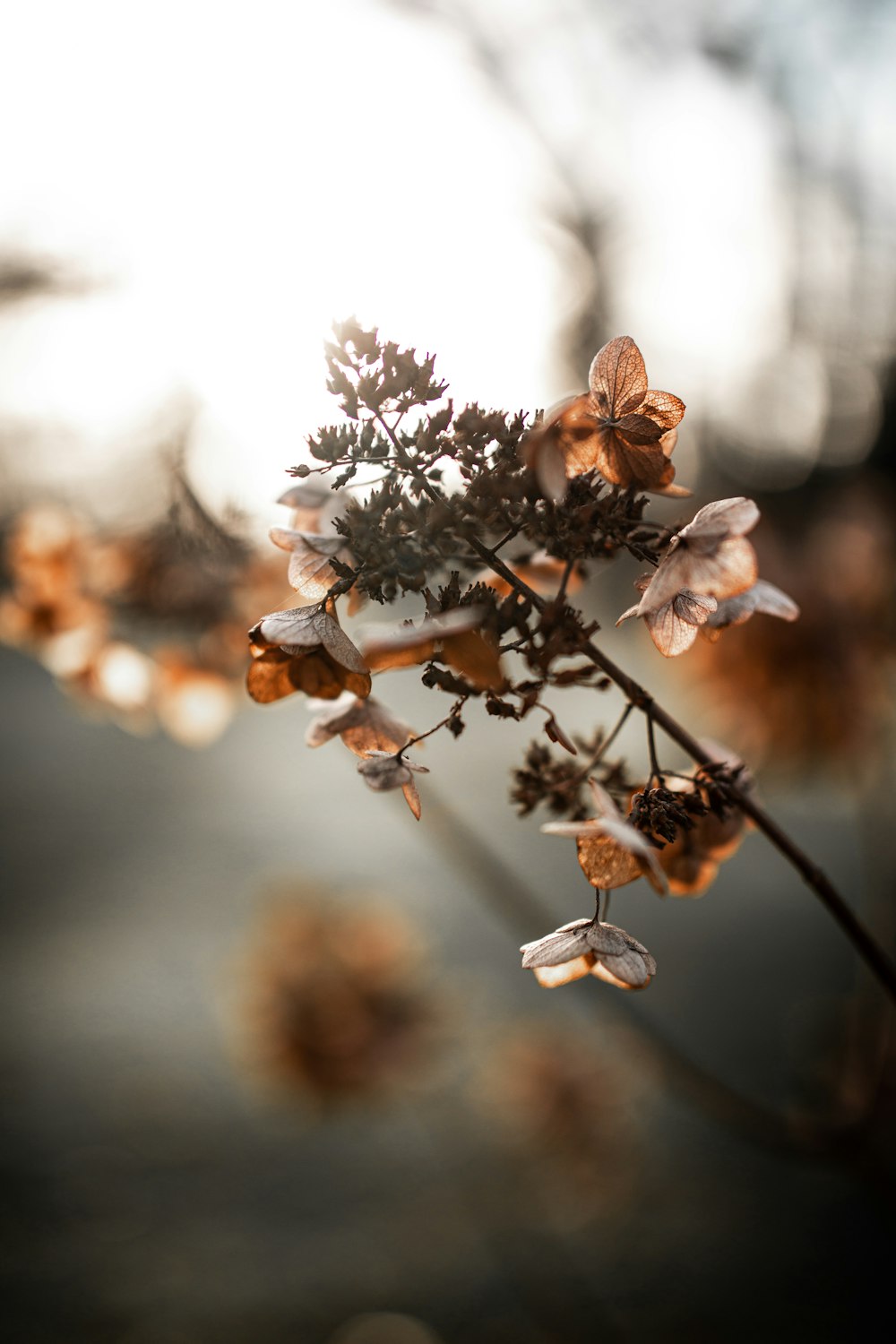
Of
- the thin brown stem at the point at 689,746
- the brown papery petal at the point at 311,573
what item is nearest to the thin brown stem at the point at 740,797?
the thin brown stem at the point at 689,746

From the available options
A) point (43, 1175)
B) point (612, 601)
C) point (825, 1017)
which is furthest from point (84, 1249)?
point (612, 601)

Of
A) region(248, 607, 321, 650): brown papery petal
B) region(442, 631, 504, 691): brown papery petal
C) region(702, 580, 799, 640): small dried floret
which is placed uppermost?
region(248, 607, 321, 650): brown papery petal

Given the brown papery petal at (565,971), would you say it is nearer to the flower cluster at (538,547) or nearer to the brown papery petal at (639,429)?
the flower cluster at (538,547)

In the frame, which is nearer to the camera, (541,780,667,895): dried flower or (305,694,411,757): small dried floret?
(541,780,667,895): dried flower

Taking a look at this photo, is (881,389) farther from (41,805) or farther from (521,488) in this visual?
(41,805)

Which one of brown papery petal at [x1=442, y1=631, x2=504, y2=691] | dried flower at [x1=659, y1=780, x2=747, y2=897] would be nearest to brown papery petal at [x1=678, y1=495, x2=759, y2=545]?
brown papery petal at [x1=442, y1=631, x2=504, y2=691]

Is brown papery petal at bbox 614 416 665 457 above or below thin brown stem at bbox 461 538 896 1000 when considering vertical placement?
above

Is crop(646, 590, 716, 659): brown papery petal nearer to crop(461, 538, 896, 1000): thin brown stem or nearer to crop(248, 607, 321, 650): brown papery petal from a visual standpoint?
crop(461, 538, 896, 1000): thin brown stem
